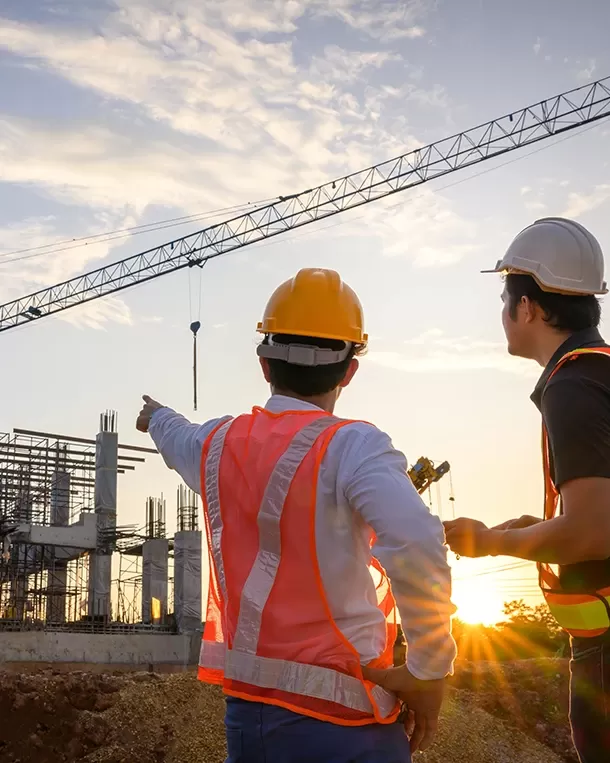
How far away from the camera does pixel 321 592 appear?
216cm

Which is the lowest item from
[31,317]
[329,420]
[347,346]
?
[329,420]

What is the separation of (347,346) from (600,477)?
765 millimetres

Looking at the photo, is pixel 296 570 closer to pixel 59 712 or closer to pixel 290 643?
pixel 290 643

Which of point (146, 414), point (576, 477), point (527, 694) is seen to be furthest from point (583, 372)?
point (527, 694)

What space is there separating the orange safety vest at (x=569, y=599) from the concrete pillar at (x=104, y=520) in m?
32.0

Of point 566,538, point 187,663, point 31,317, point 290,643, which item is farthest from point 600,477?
point 31,317

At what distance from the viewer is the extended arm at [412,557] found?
6.71ft

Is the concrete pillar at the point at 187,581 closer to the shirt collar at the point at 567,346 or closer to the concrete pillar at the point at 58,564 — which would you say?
the concrete pillar at the point at 58,564

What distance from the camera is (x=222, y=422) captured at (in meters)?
2.58

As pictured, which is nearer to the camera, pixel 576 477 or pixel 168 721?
pixel 576 477

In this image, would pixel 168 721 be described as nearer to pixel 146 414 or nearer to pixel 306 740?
pixel 146 414

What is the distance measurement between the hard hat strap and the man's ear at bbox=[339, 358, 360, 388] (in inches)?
2.2

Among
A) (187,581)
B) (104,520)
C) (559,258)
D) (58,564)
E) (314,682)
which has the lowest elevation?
(314,682)

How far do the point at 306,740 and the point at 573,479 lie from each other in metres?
0.86
